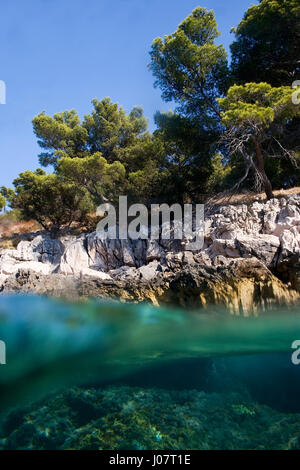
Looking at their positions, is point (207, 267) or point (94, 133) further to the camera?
point (94, 133)

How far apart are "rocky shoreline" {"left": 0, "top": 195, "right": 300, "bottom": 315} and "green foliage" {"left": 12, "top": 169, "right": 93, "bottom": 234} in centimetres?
711

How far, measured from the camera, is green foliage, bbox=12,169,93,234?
21.6 metres

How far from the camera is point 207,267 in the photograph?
27.9 ft

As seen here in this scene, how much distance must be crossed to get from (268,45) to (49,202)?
16.7 meters

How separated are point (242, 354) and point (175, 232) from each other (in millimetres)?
6753

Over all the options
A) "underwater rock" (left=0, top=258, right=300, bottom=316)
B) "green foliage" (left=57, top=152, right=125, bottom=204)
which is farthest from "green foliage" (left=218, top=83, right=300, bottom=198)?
"green foliage" (left=57, top=152, right=125, bottom=204)

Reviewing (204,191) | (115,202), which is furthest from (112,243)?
(204,191)

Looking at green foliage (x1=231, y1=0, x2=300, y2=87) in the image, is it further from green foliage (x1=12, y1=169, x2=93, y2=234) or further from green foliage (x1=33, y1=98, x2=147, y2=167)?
green foliage (x1=12, y1=169, x2=93, y2=234)

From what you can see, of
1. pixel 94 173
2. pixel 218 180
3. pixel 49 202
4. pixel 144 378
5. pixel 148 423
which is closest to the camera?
pixel 148 423

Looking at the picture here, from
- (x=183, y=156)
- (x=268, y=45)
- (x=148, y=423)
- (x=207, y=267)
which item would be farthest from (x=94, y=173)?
(x=148, y=423)

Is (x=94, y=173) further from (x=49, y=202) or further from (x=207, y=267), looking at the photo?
(x=207, y=267)

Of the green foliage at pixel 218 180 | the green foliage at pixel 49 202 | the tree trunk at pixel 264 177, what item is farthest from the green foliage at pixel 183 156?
the green foliage at pixel 49 202

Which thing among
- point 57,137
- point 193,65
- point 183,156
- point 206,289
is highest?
point 193,65
